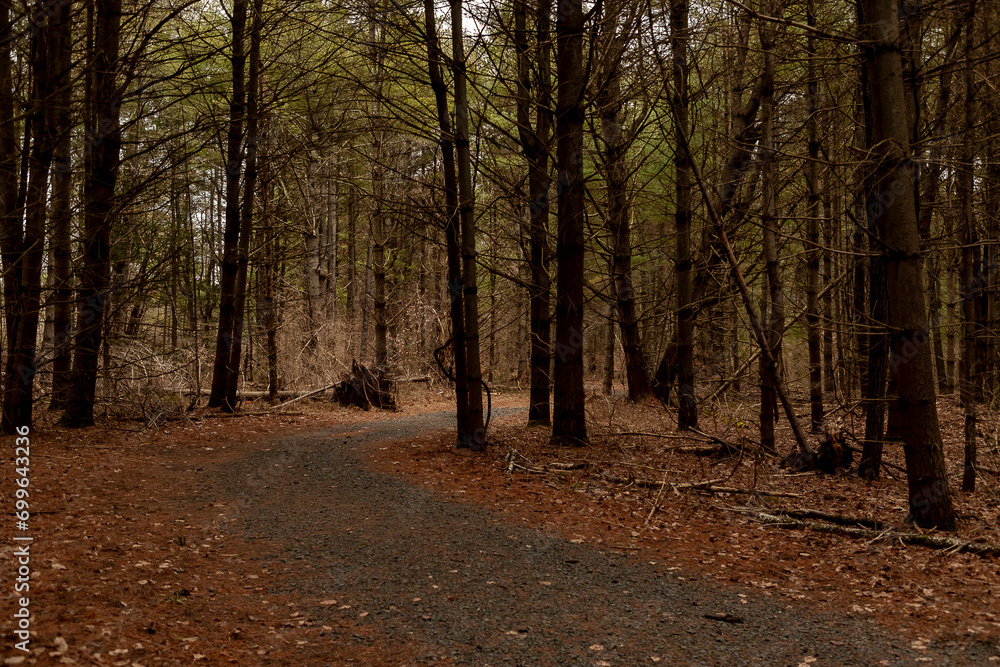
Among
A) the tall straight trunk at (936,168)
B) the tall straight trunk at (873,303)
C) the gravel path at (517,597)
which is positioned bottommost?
the gravel path at (517,597)

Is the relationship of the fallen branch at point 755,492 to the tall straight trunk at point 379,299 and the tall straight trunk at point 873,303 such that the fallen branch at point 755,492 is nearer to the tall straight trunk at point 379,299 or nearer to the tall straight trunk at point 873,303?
the tall straight trunk at point 873,303

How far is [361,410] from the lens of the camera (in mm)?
17297

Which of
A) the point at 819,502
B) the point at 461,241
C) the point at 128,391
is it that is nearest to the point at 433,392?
the point at 128,391

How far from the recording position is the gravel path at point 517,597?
4.01m

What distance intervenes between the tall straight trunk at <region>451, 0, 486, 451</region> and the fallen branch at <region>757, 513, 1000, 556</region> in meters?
4.68

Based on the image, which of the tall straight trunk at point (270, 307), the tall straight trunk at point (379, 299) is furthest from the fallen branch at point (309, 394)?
the tall straight trunk at point (379, 299)

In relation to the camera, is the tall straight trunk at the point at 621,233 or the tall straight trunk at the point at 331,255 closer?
the tall straight trunk at the point at 621,233

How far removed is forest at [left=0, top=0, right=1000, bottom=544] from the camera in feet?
19.9

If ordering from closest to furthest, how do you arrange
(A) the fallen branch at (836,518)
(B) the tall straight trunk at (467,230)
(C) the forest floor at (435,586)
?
(C) the forest floor at (435,586) → (A) the fallen branch at (836,518) → (B) the tall straight trunk at (467,230)

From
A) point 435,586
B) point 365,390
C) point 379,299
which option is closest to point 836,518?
point 435,586

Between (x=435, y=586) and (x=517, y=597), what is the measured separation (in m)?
0.62

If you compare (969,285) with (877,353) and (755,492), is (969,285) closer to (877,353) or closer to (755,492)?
(877,353)

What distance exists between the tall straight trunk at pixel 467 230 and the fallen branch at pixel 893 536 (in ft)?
15.4

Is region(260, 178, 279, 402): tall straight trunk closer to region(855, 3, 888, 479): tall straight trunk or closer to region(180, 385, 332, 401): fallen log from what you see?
region(180, 385, 332, 401): fallen log
